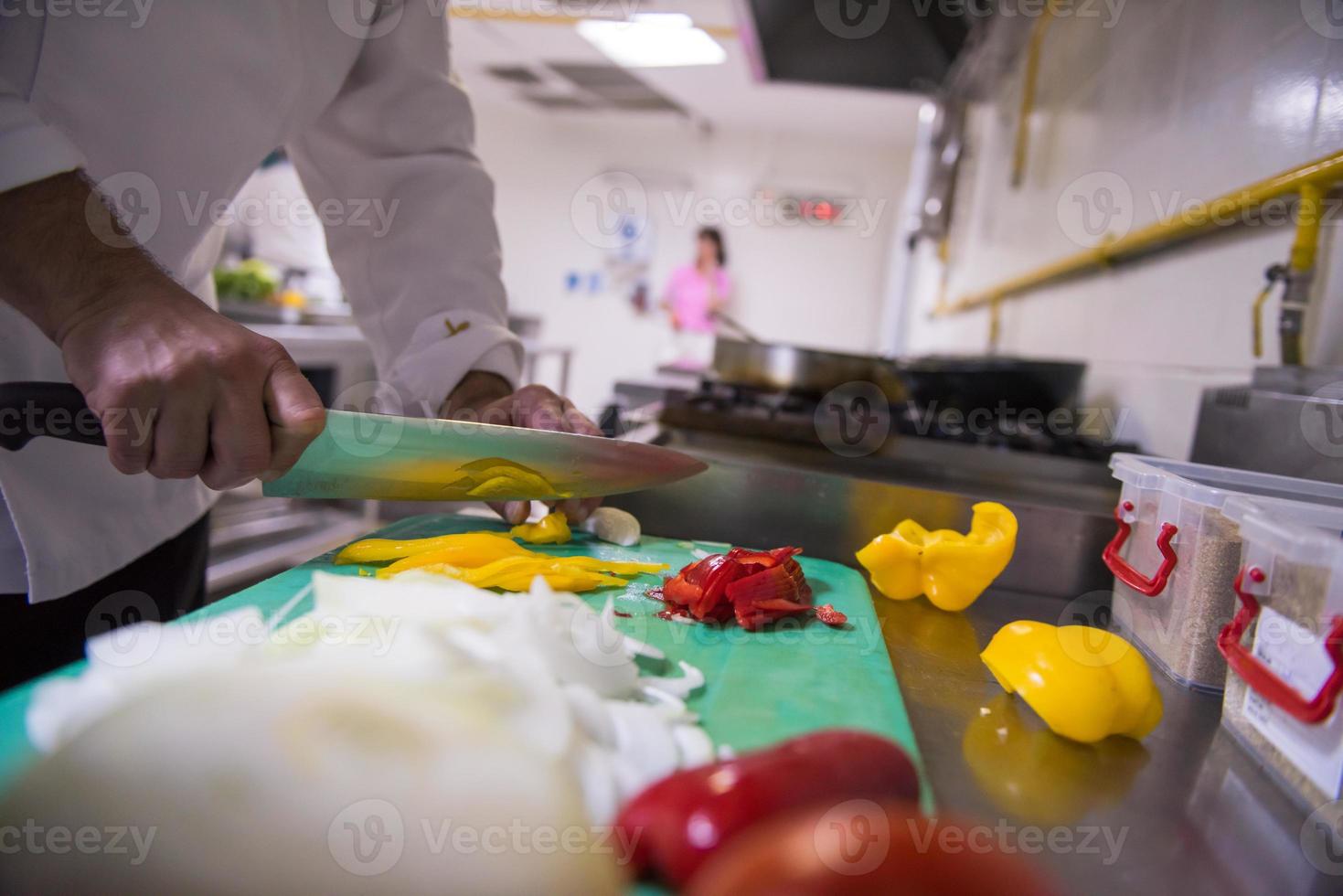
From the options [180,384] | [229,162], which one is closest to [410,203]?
[229,162]

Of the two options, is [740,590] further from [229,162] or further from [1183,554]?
[229,162]

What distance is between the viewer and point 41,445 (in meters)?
0.87

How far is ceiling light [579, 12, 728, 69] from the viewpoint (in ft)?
12.9

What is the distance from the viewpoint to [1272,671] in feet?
1.60

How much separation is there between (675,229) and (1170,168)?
18.3 ft

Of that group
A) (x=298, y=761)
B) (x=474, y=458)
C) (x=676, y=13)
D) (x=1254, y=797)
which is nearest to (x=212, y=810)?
(x=298, y=761)

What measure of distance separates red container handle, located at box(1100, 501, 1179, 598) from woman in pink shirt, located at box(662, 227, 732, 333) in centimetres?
577

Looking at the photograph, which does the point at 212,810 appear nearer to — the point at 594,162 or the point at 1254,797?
the point at 1254,797

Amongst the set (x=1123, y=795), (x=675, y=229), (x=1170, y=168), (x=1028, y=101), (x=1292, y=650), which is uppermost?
(x=675, y=229)

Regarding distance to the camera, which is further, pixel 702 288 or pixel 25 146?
pixel 702 288

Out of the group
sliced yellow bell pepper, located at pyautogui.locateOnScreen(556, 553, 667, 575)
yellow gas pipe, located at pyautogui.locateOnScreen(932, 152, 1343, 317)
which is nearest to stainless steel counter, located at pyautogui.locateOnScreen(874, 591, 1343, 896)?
sliced yellow bell pepper, located at pyautogui.locateOnScreen(556, 553, 667, 575)

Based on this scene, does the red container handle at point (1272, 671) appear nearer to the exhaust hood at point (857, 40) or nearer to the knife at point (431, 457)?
the knife at point (431, 457)

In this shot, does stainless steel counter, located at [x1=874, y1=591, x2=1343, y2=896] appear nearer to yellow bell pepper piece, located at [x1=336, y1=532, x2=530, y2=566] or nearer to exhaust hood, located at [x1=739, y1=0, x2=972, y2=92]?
yellow bell pepper piece, located at [x1=336, y1=532, x2=530, y2=566]

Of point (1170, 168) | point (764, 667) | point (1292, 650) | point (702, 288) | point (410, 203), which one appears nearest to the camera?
point (1292, 650)
